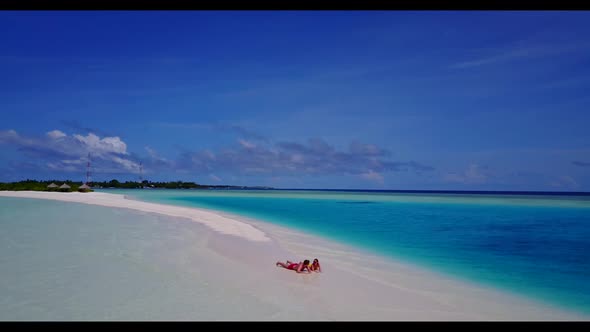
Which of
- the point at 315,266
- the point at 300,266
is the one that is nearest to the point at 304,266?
the point at 300,266

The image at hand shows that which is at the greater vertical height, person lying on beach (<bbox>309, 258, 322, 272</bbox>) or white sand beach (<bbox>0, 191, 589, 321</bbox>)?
person lying on beach (<bbox>309, 258, 322, 272</bbox>)

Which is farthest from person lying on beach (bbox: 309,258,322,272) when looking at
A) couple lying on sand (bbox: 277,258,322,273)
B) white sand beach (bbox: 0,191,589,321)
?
white sand beach (bbox: 0,191,589,321)

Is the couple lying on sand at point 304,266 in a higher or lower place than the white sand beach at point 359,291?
higher

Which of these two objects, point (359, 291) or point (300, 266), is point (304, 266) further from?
point (359, 291)

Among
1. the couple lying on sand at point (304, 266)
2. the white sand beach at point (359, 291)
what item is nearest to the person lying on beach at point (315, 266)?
the couple lying on sand at point (304, 266)

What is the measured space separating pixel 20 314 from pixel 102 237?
7.49 metres

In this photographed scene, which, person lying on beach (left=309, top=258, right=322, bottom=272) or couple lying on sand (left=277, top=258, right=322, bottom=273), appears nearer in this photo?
couple lying on sand (left=277, top=258, right=322, bottom=273)

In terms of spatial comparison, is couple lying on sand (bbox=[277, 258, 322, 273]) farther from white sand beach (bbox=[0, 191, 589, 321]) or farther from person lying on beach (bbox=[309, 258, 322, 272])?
white sand beach (bbox=[0, 191, 589, 321])

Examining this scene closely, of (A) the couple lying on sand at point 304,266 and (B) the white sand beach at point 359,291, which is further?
(A) the couple lying on sand at point 304,266

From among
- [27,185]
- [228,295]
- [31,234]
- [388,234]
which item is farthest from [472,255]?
[27,185]

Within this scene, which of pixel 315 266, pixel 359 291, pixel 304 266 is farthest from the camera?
pixel 315 266

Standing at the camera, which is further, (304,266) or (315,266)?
(315,266)

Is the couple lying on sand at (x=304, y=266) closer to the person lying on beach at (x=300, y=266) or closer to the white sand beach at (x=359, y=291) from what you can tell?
the person lying on beach at (x=300, y=266)

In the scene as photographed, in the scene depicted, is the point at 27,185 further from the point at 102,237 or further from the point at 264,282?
the point at 264,282
